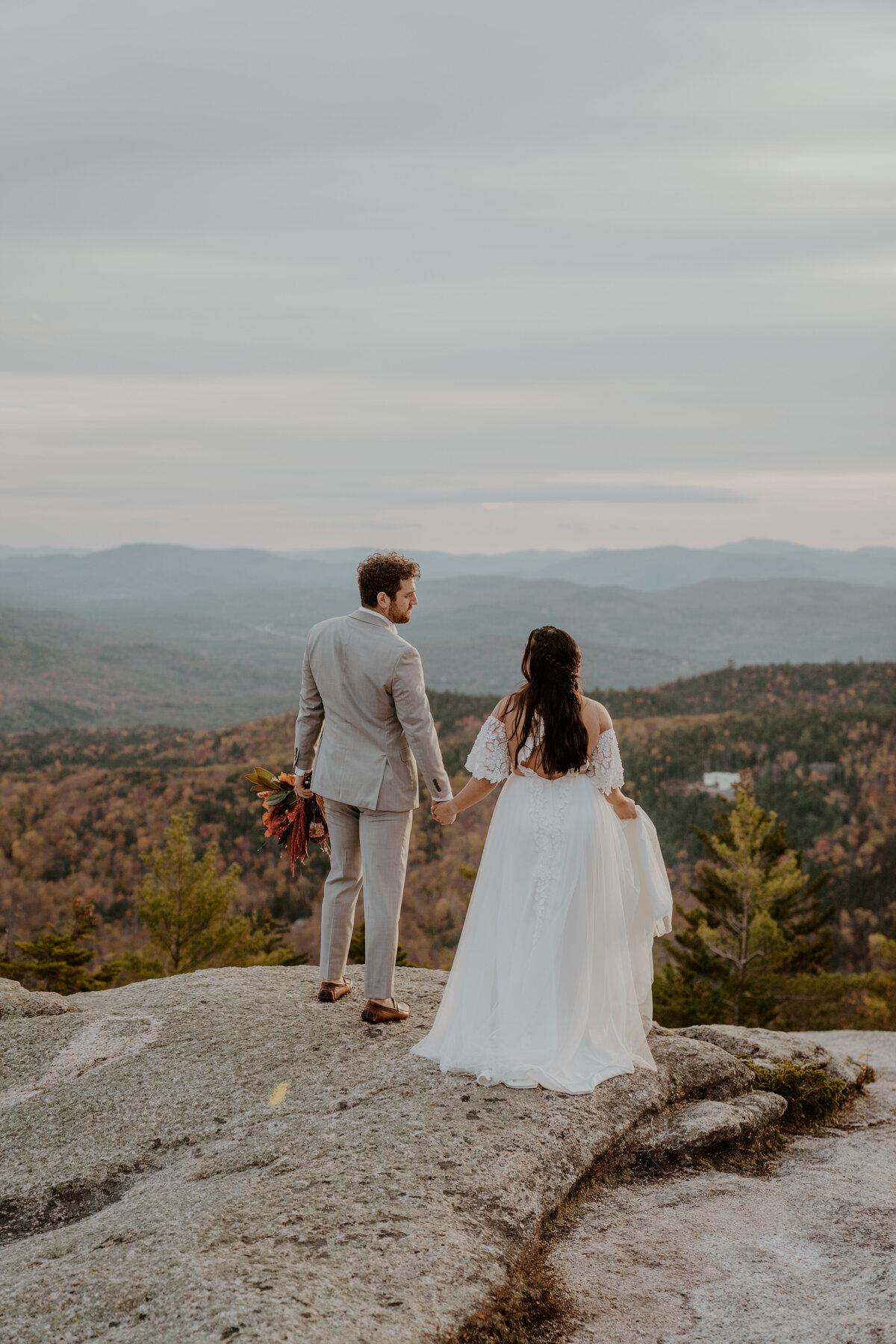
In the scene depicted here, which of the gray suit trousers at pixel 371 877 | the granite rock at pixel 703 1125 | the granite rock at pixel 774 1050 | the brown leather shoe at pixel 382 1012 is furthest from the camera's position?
the granite rock at pixel 774 1050

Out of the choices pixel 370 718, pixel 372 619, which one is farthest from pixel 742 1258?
pixel 372 619

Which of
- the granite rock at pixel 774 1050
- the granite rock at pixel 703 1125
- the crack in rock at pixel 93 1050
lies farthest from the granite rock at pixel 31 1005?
the granite rock at pixel 774 1050

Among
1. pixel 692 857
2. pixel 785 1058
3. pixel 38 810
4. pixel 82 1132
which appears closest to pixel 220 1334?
pixel 82 1132

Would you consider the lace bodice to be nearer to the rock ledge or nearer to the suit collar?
the suit collar

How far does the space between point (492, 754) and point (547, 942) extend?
3.57 feet

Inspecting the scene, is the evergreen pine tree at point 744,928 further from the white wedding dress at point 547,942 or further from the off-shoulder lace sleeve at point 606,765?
the off-shoulder lace sleeve at point 606,765

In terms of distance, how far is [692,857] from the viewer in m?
59.3

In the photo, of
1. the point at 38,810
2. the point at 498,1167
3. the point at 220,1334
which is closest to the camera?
the point at 220,1334

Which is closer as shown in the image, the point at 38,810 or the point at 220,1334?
the point at 220,1334

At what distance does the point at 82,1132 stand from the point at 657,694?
376 ft

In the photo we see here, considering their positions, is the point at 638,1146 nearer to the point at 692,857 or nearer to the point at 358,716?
the point at 358,716

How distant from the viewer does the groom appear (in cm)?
538

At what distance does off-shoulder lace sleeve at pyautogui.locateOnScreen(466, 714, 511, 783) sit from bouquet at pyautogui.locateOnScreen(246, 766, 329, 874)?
148cm

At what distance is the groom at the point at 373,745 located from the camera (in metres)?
5.38
